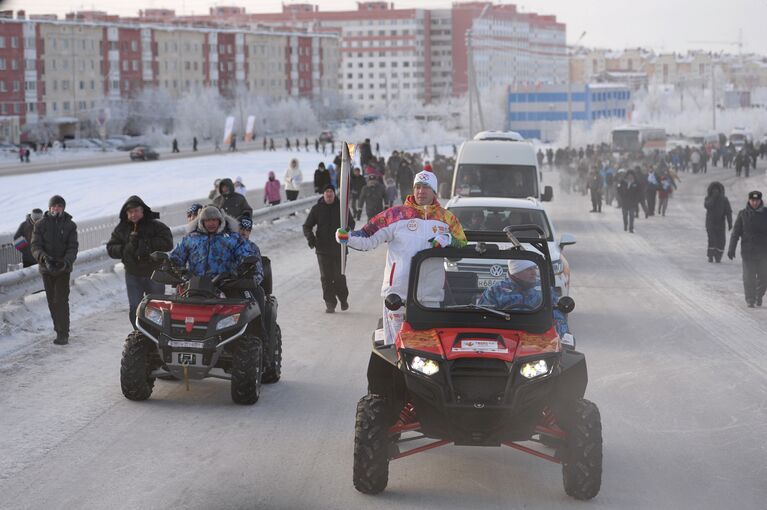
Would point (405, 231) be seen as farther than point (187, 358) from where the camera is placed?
No

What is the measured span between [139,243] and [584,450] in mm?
6050

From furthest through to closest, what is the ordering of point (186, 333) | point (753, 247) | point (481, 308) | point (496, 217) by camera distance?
point (753, 247) → point (496, 217) → point (186, 333) → point (481, 308)

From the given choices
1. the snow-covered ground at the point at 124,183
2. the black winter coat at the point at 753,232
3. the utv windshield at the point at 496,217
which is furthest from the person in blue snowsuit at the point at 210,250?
the snow-covered ground at the point at 124,183

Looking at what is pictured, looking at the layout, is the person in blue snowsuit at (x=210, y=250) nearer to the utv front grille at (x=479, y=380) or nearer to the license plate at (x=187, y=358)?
the license plate at (x=187, y=358)

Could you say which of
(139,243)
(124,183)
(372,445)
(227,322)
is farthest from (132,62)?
(372,445)

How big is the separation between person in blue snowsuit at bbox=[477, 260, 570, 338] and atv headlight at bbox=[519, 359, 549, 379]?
1.76 feet

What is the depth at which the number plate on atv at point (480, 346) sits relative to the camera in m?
6.99

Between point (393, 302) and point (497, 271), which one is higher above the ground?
point (497, 271)

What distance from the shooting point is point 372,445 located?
23.8 ft

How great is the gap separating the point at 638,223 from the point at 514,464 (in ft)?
84.7

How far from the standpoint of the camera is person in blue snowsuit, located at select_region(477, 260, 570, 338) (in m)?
7.51

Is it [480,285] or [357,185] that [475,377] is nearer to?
[480,285]

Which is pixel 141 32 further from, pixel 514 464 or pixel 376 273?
pixel 514 464

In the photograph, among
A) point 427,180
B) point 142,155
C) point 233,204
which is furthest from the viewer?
point 142,155
